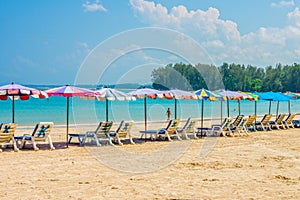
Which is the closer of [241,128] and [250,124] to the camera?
[241,128]

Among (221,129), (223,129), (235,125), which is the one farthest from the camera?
(235,125)

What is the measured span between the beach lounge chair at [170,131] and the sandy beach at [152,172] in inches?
55.0

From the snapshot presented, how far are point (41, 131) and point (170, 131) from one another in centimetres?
464

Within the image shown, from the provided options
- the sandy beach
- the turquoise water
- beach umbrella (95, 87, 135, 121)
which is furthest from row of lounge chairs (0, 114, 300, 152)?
the turquoise water

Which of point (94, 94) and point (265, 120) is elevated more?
point (94, 94)

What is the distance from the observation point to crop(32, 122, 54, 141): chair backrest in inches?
448

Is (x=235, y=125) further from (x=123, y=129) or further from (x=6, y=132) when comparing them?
(x=6, y=132)

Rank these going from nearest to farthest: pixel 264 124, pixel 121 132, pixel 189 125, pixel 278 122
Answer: pixel 121 132
pixel 189 125
pixel 264 124
pixel 278 122

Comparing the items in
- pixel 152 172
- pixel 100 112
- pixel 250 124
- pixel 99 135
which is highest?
pixel 250 124

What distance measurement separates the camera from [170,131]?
14.1m

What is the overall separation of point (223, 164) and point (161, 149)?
2.94 metres

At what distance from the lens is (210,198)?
6.13m

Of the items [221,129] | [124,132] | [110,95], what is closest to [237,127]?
[221,129]

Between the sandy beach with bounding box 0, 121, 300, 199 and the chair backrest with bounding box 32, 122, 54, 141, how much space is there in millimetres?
353
